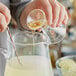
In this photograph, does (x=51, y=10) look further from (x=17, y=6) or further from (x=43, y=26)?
(x=17, y=6)

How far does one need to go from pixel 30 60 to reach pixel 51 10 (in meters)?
0.18

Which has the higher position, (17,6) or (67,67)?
(17,6)

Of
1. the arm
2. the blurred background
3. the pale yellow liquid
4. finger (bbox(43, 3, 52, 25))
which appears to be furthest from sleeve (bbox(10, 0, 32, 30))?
the blurred background

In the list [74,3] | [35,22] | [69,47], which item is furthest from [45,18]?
[74,3]

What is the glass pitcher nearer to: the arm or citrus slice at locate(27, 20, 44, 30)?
citrus slice at locate(27, 20, 44, 30)

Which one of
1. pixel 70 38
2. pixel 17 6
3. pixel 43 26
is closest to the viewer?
pixel 43 26

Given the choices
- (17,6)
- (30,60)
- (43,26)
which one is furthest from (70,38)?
(30,60)

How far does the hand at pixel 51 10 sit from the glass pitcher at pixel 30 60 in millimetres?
102

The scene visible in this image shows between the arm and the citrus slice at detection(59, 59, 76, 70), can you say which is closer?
the citrus slice at detection(59, 59, 76, 70)

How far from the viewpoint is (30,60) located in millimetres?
532

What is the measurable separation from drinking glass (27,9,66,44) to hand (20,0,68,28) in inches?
0.6

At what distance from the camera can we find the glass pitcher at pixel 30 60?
528mm

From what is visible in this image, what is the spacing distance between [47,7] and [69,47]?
1693 mm

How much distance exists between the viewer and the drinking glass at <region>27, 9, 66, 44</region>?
23.9 inches
